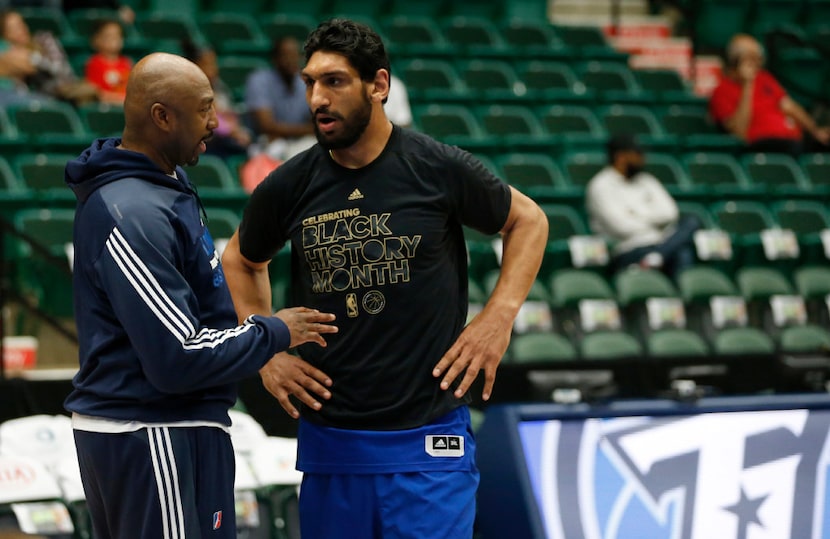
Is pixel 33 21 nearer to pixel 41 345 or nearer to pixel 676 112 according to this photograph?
pixel 41 345

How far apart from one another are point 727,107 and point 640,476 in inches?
290

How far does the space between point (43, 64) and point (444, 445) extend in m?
6.77

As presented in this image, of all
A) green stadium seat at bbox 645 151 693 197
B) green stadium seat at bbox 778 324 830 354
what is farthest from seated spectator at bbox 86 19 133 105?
green stadium seat at bbox 778 324 830 354

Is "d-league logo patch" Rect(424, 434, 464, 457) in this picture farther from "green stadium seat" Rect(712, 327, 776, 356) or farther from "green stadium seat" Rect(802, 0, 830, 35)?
"green stadium seat" Rect(802, 0, 830, 35)

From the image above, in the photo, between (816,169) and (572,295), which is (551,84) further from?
(572,295)

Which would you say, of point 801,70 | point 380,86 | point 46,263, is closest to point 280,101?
point 46,263

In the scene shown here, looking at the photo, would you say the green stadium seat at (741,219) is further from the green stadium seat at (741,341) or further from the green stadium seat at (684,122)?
the green stadium seat at (684,122)

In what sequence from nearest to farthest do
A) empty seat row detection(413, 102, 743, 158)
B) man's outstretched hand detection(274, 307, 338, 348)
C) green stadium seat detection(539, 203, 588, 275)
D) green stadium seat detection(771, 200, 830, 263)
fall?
1. man's outstretched hand detection(274, 307, 338, 348)
2. green stadium seat detection(539, 203, 588, 275)
3. green stadium seat detection(771, 200, 830, 263)
4. empty seat row detection(413, 102, 743, 158)

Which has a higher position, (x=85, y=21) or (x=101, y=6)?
(x=101, y=6)

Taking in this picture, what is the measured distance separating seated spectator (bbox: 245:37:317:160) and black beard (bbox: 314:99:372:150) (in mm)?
5711

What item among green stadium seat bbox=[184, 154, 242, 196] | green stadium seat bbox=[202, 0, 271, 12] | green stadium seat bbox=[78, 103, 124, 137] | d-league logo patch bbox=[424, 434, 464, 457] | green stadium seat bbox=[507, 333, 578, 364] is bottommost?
green stadium seat bbox=[507, 333, 578, 364]

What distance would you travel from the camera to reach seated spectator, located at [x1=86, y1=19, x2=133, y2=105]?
916 centimetres

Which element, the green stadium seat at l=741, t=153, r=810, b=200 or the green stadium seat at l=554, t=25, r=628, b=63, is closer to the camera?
the green stadium seat at l=741, t=153, r=810, b=200

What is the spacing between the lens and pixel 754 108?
1078 cm
